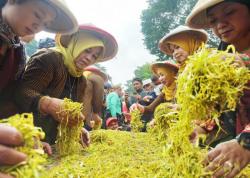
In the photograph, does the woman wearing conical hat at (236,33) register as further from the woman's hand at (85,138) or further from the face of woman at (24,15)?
the woman's hand at (85,138)

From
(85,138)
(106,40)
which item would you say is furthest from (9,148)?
(106,40)

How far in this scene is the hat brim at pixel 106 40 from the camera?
3.52m

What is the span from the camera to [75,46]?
3338 mm

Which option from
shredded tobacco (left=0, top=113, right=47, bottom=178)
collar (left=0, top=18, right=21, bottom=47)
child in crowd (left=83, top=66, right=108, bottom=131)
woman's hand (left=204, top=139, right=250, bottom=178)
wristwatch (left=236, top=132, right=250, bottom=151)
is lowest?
child in crowd (left=83, top=66, right=108, bottom=131)

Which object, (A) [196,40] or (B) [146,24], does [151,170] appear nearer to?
(A) [196,40]

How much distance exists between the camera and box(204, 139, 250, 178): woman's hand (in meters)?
1.54

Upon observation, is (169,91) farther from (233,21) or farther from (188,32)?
(233,21)

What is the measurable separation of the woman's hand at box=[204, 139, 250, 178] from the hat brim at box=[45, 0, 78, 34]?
1563mm

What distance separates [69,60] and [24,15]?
89 cm

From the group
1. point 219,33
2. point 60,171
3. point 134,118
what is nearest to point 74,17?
point 219,33

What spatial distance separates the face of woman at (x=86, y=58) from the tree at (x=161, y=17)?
25.8 m

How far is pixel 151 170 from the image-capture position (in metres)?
2.03

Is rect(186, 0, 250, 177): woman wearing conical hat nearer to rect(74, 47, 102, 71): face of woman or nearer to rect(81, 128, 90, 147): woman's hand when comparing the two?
rect(74, 47, 102, 71): face of woman

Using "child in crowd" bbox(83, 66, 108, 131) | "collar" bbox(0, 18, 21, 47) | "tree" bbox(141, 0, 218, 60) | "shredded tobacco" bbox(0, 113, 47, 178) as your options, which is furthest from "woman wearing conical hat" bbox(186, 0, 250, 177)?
"tree" bbox(141, 0, 218, 60)
